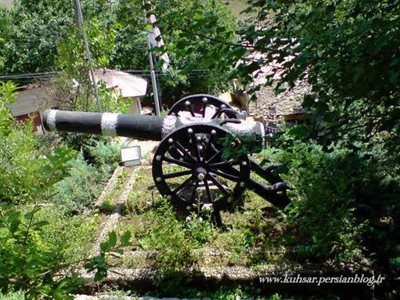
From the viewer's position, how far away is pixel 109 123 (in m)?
5.63

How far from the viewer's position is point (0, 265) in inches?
46.3

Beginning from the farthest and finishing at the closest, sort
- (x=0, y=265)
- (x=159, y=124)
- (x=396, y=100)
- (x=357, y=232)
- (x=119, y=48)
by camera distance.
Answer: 1. (x=119, y=48)
2. (x=159, y=124)
3. (x=357, y=232)
4. (x=396, y=100)
5. (x=0, y=265)

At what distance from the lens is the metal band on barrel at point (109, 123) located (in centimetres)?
561

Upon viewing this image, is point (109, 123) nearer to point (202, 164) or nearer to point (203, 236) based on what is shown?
point (202, 164)

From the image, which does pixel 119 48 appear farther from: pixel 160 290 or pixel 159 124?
pixel 160 290

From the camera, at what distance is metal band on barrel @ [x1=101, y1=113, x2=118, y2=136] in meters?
5.61

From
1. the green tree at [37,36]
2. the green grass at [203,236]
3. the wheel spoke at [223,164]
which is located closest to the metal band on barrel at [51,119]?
the green grass at [203,236]

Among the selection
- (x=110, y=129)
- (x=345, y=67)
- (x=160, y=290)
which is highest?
(x=345, y=67)

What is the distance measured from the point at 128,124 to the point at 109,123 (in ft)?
0.93

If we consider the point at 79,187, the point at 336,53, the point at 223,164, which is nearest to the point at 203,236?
the point at 223,164

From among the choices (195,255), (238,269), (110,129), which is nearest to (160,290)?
(195,255)

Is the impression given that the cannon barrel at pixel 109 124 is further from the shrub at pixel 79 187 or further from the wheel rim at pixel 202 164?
the shrub at pixel 79 187

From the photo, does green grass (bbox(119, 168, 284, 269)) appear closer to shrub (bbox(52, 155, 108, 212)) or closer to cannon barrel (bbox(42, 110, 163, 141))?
shrub (bbox(52, 155, 108, 212))

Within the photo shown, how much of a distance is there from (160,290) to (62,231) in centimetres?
134
